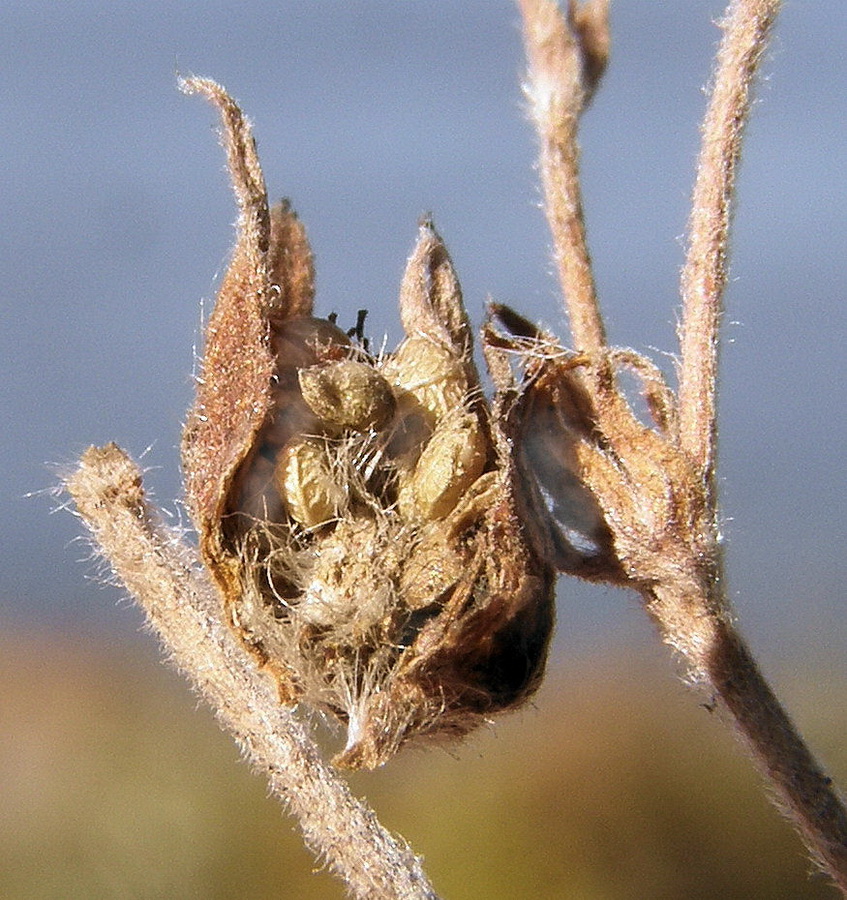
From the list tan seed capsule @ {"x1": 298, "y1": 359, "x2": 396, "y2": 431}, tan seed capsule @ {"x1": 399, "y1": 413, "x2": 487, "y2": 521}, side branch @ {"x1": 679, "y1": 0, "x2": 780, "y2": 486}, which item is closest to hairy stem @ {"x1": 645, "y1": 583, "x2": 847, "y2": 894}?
side branch @ {"x1": 679, "y1": 0, "x2": 780, "y2": 486}

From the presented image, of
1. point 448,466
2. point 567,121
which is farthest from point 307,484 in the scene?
point 567,121

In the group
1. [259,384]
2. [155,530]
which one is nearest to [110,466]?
[155,530]

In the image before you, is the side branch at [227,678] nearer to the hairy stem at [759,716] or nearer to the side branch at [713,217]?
the hairy stem at [759,716]

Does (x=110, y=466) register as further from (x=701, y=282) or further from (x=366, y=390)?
(x=701, y=282)

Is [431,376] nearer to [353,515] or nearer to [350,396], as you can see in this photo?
[350,396]

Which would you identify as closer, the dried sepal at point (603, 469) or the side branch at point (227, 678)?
the dried sepal at point (603, 469)

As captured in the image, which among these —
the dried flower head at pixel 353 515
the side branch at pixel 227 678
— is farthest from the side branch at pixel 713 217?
the side branch at pixel 227 678

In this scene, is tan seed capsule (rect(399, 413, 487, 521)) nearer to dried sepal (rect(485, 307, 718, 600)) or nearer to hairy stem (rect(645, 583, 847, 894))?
dried sepal (rect(485, 307, 718, 600))
